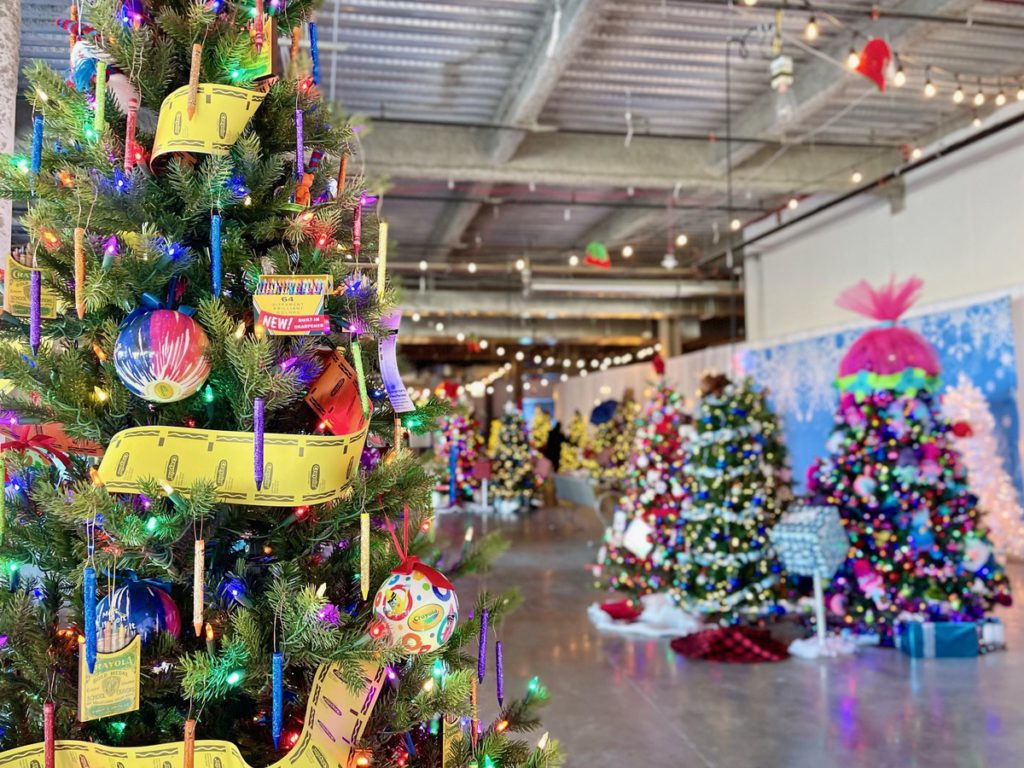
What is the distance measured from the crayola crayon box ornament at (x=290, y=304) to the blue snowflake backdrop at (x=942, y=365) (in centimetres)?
544

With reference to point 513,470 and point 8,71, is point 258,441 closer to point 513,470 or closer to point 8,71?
point 8,71

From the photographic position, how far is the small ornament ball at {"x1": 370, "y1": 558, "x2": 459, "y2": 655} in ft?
5.12

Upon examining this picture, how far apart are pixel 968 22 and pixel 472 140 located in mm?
4197

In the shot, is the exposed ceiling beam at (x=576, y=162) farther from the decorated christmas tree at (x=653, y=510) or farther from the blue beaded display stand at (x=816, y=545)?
the blue beaded display stand at (x=816, y=545)

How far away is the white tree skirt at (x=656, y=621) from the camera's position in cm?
607

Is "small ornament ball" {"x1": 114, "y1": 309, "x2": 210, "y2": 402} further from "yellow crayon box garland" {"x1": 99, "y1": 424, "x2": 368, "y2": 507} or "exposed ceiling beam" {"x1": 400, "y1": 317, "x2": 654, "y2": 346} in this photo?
"exposed ceiling beam" {"x1": 400, "y1": 317, "x2": 654, "y2": 346}

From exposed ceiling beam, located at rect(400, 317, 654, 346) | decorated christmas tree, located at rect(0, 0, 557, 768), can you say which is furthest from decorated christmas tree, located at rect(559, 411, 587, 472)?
decorated christmas tree, located at rect(0, 0, 557, 768)

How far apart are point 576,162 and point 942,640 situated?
17.1ft

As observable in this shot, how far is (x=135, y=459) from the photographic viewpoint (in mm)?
1437

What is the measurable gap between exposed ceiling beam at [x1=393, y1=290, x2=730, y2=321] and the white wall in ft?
9.61

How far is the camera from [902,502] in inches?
222

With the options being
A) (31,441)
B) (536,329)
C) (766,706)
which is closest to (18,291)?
(31,441)

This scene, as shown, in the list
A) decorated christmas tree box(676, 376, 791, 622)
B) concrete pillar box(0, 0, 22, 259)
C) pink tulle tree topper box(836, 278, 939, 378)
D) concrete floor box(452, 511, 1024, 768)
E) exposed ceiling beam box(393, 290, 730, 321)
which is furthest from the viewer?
exposed ceiling beam box(393, 290, 730, 321)

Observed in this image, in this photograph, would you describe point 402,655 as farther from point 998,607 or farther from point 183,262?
point 998,607
